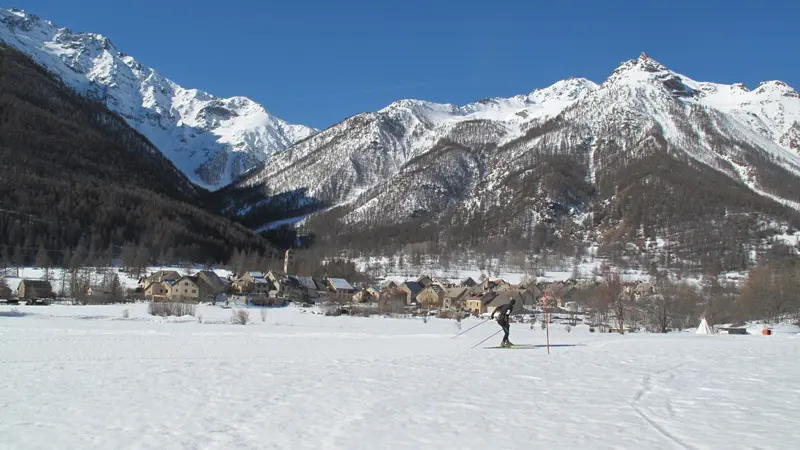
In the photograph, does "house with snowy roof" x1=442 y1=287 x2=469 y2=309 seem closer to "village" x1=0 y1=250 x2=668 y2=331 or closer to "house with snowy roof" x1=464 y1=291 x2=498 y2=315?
"village" x1=0 y1=250 x2=668 y2=331

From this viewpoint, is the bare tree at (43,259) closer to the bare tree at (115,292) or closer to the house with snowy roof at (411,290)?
the bare tree at (115,292)

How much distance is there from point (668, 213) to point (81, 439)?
208 meters

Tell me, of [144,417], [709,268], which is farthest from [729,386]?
[709,268]

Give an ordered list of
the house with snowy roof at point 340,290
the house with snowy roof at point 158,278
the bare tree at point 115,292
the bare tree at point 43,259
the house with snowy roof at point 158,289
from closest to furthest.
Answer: the bare tree at point 115,292
the house with snowy roof at point 158,289
the house with snowy roof at point 158,278
the bare tree at point 43,259
the house with snowy roof at point 340,290

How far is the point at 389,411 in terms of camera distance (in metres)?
10.3

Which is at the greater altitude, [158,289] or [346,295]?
[158,289]

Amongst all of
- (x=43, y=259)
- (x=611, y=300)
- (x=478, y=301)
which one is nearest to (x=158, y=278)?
(x=43, y=259)

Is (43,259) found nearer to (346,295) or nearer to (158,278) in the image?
(158,278)

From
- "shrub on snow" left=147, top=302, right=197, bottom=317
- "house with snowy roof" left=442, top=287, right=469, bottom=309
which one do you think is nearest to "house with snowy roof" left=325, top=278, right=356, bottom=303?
"house with snowy roof" left=442, top=287, right=469, bottom=309

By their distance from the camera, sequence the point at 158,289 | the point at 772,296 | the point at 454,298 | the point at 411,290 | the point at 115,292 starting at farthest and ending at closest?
the point at 411,290, the point at 454,298, the point at 158,289, the point at 115,292, the point at 772,296

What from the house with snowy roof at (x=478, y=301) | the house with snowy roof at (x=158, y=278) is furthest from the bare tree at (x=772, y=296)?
the house with snowy roof at (x=158, y=278)

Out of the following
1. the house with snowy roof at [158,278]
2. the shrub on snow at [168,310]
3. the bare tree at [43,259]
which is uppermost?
the bare tree at [43,259]

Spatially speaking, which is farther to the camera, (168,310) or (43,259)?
(43,259)

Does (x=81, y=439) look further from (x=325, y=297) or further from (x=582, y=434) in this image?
(x=325, y=297)
